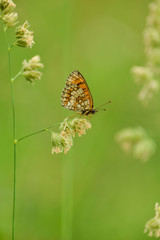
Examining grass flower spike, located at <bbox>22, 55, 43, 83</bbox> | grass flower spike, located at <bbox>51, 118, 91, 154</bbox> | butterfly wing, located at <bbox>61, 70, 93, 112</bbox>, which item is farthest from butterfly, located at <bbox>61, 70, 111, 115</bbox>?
grass flower spike, located at <bbox>22, 55, 43, 83</bbox>

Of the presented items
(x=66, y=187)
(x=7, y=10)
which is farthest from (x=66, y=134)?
(x=66, y=187)

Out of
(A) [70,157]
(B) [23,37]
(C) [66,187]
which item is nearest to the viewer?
(B) [23,37]

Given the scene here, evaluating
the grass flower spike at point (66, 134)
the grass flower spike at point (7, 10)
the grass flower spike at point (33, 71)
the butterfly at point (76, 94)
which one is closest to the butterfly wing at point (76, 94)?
the butterfly at point (76, 94)

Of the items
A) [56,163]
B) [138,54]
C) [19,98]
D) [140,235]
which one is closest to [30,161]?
[56,163]

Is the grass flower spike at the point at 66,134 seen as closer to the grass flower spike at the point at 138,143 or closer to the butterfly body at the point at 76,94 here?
the butterfly body at the point at 76,94

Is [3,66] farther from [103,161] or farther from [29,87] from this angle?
[103,161]

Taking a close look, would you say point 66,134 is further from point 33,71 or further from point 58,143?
point 33,71
